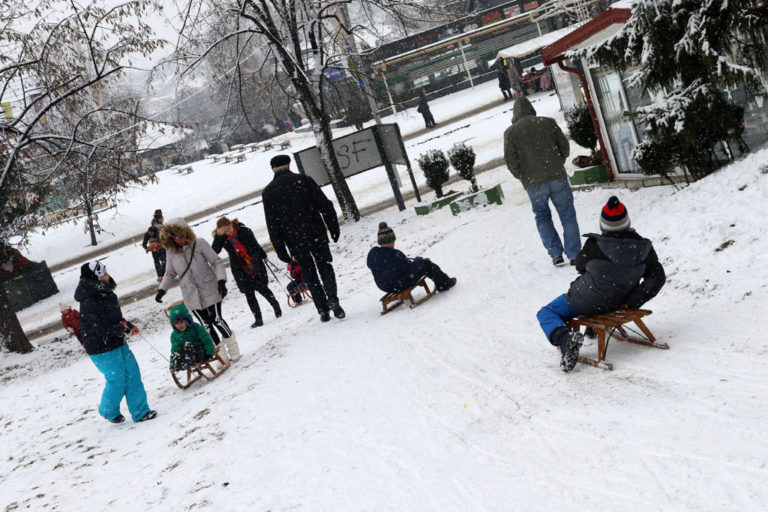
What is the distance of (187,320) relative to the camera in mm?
7164

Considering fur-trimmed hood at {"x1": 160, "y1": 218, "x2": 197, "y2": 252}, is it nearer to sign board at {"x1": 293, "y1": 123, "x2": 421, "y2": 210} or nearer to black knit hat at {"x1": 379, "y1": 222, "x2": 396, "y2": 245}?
black knit hat at {"x1": 379, "y1": 222, "x2": 396, "y2": 245}

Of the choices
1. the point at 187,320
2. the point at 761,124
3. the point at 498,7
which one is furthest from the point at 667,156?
the point at 498,7

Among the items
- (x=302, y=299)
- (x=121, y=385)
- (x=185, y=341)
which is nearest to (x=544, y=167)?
(x=185, y=341)

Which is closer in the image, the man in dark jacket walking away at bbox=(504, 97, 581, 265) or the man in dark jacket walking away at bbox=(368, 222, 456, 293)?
the man in dark jacket walking away at bbox=(504, 97, 581, 265)

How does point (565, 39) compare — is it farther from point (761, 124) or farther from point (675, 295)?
point (675, 295)

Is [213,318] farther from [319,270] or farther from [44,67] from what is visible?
[44,67]

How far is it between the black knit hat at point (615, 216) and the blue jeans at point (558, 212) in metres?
2.96

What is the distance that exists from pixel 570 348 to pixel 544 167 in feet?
11.0

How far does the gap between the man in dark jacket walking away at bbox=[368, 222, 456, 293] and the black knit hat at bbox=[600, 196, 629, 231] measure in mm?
3448

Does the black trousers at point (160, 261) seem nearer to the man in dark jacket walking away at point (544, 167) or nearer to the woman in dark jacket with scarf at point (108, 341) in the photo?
the woman in dark jacket with scarf at point (108, 341)

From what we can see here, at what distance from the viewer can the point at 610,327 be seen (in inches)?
171

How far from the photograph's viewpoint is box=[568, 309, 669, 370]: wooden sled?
4.26 metres

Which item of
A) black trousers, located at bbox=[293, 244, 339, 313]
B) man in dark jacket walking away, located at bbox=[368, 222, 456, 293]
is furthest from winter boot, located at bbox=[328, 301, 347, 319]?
man in dark jacket walking away, located at bbox=[368, 222, 456, 293]

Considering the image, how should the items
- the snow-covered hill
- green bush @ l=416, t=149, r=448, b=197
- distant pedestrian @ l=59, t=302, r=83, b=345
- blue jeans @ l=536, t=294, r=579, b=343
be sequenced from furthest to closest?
green bush @ l=416, t=149, r=448, b=197 → distant pedestrian @ l=59, t=302, r=83, b=345 → blue jeans @ l=536, t=294, r=579, b=343 → the snow-covered hill
